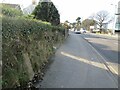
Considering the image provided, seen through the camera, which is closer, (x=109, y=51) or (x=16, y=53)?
(x=16, y=53)

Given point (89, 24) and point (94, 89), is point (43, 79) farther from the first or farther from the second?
point (89, 24)

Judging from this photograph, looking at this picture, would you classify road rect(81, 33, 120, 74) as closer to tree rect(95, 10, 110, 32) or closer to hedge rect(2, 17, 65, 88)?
hedge rect(2, 17, 65, 88)

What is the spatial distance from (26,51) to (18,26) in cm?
152

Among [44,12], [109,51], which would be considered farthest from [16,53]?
[44,12]

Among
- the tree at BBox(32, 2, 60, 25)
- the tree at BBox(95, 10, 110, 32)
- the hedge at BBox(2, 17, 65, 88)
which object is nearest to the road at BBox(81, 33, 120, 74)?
the hedge at BBox(2, 17, 65, 88)

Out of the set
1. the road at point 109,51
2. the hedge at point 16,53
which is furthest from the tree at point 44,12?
the hedge at point 16,53

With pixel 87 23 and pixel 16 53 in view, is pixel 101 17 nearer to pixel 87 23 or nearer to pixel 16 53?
pixel 87 23

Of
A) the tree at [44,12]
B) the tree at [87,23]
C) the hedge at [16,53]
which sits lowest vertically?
the tree at [87,23]

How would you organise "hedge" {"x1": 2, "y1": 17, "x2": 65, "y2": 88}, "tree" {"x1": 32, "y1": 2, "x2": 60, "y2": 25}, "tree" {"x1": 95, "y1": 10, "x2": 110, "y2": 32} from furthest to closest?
"tree" {"x1": 95, "y1": 10, "x2": 110, "y2": 32}, "tree" {"x1": 32, "y1": 2, "x2": 60, "y2": 25}, "hedge" {"x1": 2, "y1": 17, "x2": 65, "y2": 88}

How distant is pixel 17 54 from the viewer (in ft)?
31.6

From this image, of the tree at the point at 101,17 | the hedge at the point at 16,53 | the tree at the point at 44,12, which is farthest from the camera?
the tree at the point at 101,17

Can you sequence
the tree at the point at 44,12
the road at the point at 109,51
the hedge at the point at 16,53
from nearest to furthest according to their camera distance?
the hedge at the point at 16,53 < the road at the point at 109,51 < the tree at the point at 44,12

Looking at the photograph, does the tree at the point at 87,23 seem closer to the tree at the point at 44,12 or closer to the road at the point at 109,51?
the road at the point at 109,51

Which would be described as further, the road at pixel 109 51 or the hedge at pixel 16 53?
the road at pixel 109 51
